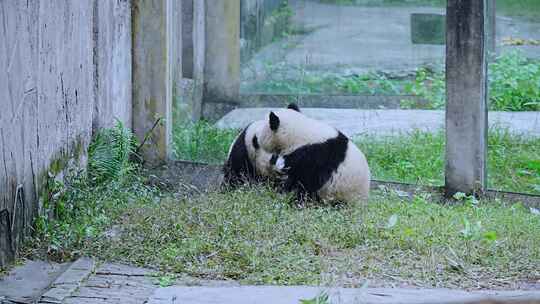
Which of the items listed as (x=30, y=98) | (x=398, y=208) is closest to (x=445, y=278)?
(x=398, y=208)

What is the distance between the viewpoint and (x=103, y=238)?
19.4ft

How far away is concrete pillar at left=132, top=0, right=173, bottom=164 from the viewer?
8.94m

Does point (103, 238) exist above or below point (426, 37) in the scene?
below

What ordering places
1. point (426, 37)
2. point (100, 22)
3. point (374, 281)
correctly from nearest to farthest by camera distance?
point (374, 281) → point (100, 22) → point (426, 37)

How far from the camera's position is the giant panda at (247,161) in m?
7.58

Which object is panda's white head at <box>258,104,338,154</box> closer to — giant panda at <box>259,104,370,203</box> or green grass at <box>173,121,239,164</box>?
giant panda at <box>259,104,370,203</box>

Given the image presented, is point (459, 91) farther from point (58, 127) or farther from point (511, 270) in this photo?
point (58, 127)

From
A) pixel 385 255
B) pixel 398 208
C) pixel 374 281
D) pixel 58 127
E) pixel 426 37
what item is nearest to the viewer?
pixel 374 281

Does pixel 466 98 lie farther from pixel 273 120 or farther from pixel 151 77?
pixel 151 77

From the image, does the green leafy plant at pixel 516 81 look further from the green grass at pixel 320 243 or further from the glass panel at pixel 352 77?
the green grass at pixel 320 243

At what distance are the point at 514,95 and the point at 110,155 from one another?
143 inches

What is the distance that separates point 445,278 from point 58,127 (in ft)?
9.57

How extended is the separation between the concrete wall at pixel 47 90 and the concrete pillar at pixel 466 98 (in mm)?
3029

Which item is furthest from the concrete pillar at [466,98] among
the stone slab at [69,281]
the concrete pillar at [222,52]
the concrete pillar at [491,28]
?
the stone slab at [69,281]
